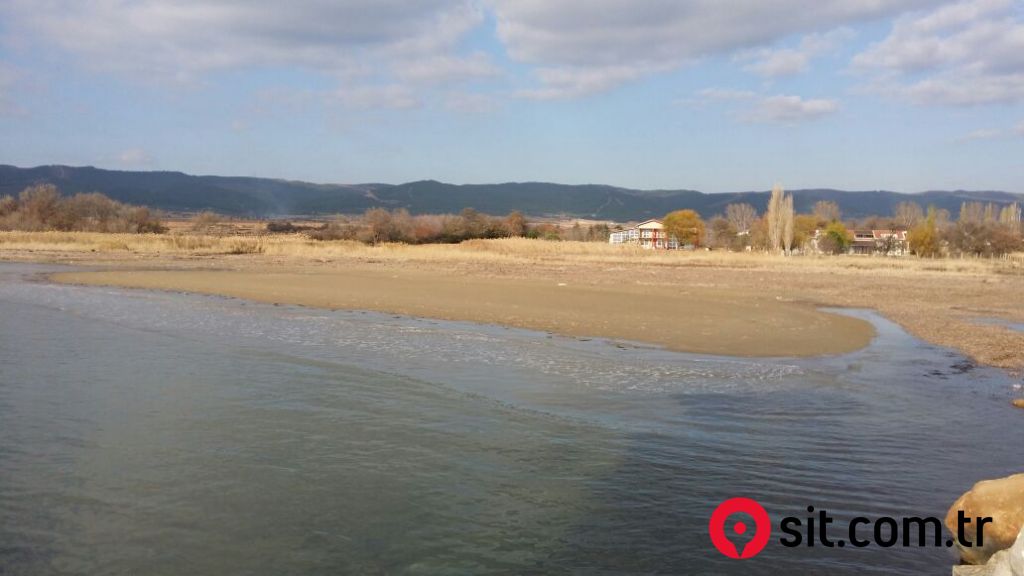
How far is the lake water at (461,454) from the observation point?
20.0 ft

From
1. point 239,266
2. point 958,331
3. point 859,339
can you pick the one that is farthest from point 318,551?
point 239,266

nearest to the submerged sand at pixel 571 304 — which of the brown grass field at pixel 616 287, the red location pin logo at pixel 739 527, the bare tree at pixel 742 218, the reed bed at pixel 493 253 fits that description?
the brown grass field at pixel 616 287

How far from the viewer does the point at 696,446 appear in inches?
344

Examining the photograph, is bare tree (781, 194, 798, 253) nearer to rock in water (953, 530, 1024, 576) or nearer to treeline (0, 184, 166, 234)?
treeline (0, 184, 166, 234)

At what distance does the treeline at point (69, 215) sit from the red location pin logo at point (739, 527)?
273 ft

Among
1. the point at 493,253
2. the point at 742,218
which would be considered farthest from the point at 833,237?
the point at 742,218

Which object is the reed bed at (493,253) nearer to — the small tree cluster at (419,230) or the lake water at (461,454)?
the small tree cluster at (419,230)

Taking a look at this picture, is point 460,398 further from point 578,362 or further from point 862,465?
point 862,465

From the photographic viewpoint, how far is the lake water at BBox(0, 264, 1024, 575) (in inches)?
239

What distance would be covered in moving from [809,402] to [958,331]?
386 inches

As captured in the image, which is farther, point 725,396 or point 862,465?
point 725,396

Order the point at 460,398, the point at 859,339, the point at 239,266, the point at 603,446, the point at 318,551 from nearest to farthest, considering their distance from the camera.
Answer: the point at 318,551
the point at 603,446
the point at 460,398
the point at 859,339
the point at 239,266

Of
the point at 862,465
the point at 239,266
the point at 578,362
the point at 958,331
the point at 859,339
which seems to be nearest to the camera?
the point at 862,465

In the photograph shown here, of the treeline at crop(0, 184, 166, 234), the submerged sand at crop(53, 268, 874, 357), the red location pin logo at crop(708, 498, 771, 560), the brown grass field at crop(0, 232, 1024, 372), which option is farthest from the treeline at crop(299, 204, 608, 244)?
the red location pin logo at crop(708, 498, 771, 560)
